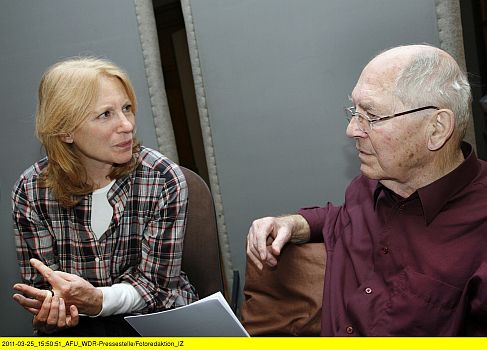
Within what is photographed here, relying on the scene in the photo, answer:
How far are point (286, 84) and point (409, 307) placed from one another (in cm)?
118

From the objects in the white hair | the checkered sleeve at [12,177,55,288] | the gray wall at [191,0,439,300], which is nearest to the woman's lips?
the checkered sleeve at [12,177,55,288]

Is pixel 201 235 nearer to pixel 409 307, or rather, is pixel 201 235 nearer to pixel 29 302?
pixel 29 302

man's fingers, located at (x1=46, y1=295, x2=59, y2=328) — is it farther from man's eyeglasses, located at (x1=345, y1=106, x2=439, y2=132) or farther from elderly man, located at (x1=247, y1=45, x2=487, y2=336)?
man's eyeglasses, located at (x1=345, y1=106, x2=439, y2=132)

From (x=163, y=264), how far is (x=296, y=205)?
31.5 inches

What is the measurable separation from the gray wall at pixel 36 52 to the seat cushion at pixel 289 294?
3.59 feet

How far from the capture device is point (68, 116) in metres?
1.62

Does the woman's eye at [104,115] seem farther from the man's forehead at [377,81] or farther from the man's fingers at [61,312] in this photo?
the man's forehead at [377,81]

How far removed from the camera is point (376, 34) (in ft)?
6.55

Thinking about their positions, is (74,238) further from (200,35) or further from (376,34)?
(376,34)

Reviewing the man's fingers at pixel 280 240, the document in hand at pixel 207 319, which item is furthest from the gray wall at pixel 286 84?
the document in hand at pixel 207 319

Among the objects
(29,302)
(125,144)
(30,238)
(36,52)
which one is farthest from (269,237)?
(36,52)

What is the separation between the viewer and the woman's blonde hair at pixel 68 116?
1.61 meters

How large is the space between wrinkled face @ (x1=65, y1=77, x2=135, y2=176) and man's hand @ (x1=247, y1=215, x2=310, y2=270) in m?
0.50

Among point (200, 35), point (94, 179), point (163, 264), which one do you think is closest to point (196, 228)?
point (163, 264)
